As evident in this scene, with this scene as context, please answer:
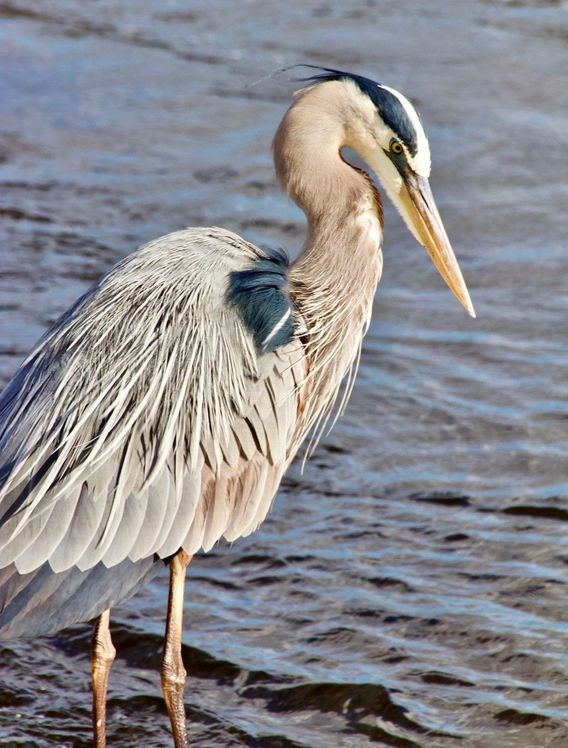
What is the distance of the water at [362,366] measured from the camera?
489 cm

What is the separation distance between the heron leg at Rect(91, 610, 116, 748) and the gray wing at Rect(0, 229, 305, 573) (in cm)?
45

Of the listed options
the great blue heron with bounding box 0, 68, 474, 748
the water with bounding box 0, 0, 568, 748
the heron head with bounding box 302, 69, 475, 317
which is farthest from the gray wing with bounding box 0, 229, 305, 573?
the water with bounding box 0, 0, 568, 748

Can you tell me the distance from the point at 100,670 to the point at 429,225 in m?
1.92

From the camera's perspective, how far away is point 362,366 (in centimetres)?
717

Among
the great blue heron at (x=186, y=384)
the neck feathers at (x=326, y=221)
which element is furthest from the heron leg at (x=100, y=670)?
the neck feathers at (x=326, y=221)

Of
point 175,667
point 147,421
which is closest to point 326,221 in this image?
point 147,421

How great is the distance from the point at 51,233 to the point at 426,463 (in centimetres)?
336

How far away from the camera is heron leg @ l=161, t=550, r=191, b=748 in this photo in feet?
14.5

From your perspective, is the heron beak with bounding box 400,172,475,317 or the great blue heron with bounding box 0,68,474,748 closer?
the great blue heron with bounding box 0,68,474,748

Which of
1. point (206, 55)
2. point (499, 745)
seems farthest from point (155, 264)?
point (206, 55)

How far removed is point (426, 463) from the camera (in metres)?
6.29

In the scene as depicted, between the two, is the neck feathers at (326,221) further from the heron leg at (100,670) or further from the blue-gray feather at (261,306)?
the heron leg at (100,670)

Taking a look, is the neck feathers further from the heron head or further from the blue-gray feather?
the blue-gray feather

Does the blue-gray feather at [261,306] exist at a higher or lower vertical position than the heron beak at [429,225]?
lower
